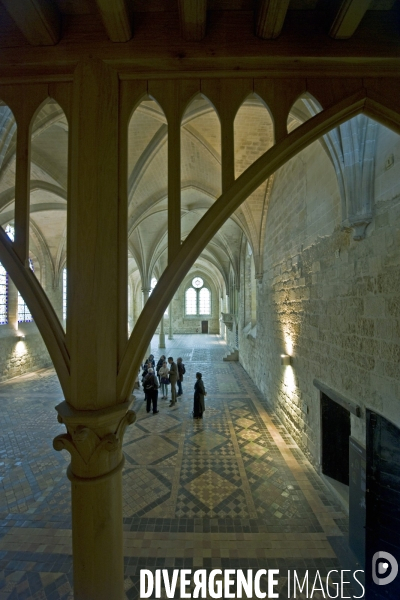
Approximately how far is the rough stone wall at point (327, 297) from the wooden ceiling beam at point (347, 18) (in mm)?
1829

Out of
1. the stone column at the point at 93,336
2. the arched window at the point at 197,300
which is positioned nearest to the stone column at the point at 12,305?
the stone column at the point at 93,336

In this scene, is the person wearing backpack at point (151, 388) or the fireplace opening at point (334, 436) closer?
the fireplace opening at point (334, 436)

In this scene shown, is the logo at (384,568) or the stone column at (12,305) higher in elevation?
the stone column at (12,305)

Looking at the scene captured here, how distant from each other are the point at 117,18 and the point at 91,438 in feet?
8.74

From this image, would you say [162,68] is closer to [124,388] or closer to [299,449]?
[124,388]

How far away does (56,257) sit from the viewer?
16672mm

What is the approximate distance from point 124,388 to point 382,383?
3.13 metres

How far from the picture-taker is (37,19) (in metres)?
1.78

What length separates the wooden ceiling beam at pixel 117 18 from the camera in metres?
1.69

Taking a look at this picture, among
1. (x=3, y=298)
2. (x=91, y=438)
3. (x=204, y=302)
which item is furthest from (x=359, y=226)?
(x=204, y=302)

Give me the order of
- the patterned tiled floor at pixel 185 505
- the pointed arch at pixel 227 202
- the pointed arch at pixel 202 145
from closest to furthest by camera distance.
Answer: the pointed arch at pixel 227 202
the patterned tiled floor at pixel 185 505
the pointed arch at pixel 202 145

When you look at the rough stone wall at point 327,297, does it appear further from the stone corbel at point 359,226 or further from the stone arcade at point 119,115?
the stone arcade at point 119,115

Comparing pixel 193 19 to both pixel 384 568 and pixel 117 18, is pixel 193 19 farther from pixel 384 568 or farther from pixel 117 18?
pixel 384 568

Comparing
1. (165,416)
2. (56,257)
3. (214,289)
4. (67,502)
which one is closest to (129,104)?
(67,502)
